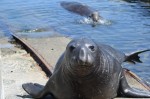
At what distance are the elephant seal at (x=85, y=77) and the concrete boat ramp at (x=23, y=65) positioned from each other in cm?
32

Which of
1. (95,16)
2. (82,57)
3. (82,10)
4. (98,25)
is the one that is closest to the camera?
(82,57)

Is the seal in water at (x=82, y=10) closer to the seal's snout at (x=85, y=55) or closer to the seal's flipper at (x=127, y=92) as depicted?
the seal's flipper at (x=127, y=92)

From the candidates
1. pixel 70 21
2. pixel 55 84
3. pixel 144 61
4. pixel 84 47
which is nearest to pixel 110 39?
pixel 144 61

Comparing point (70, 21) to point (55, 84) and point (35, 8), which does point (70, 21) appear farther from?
point (55, 84)

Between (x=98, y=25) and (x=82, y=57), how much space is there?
9.85 metres

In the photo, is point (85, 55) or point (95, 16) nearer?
point (85, 55)

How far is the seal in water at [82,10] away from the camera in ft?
51.6

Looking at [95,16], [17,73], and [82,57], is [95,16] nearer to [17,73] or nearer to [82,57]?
[17,73]

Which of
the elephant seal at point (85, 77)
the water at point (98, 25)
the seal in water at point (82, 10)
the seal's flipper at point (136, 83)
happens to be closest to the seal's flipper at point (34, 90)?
the elephant seal at point (85, 77)

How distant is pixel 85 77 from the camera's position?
5.43m

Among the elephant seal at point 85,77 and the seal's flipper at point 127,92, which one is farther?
the seal's flipper at point 127,92

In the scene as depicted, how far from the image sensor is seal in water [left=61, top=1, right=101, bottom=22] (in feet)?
51.6

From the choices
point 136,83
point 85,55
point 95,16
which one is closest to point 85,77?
point 85,55

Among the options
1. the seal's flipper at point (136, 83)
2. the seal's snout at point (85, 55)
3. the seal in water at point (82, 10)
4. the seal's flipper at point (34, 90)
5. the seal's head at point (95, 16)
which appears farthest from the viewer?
the seal in water at point (82, 10)
